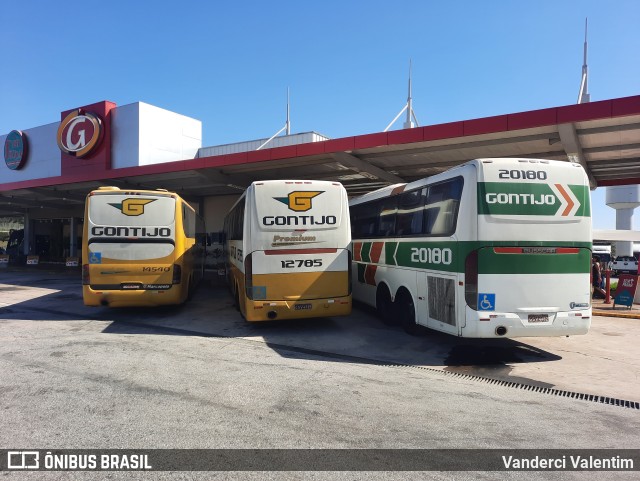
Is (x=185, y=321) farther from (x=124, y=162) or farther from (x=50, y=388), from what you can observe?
(x=124, y=162)

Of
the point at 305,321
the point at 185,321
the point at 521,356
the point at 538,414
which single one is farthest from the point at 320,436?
the point at 185,321

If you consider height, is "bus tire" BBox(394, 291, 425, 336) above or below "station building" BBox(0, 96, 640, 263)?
below

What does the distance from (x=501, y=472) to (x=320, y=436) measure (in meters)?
1.69

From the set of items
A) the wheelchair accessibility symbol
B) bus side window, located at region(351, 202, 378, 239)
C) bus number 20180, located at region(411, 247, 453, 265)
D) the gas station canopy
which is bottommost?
the wheelchair accessibility symbol

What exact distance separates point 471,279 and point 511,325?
101 cm

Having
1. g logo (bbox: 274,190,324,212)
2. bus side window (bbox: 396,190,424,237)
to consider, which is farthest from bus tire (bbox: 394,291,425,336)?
g logo (bbox: 274,190,324,212)

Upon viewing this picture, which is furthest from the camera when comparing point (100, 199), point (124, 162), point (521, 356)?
point (124, 162)

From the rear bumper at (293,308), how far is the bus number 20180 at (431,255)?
1.89 meters

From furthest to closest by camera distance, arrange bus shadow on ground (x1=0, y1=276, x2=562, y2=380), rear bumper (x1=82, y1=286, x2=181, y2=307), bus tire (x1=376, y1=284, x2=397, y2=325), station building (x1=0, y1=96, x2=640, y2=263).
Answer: station building (x1=0, y1=96, x2=640, y2=263) → rear bumper (x1=82, y1=286, x2=181, y2=307) → bus tire (x1=376, y1=284, x2=397, y2=325) → bus shadow on ground (x1=0, y1=276, x2=562, y2=380)

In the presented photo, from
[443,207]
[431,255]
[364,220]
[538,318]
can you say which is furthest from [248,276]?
[538,318]

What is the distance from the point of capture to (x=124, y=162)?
89.7 ft

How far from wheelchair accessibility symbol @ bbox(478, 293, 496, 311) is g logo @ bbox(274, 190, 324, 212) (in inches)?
160

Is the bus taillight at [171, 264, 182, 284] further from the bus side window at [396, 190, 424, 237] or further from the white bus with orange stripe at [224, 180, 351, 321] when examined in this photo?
the bus side window at [396, 190, 424, 237]

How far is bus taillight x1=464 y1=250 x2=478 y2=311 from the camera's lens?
696 centimetres
